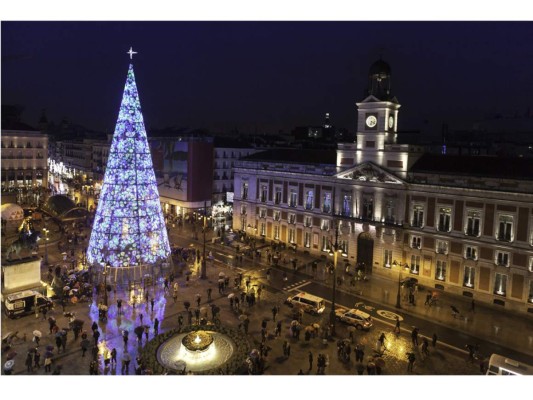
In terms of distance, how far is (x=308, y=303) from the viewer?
109 ft

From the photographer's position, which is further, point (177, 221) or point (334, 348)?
point (177, 221)

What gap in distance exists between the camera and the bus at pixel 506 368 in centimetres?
2206

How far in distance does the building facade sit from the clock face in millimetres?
103

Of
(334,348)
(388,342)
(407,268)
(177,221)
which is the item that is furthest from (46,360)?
(177,221)

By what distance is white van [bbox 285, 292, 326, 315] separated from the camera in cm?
3272

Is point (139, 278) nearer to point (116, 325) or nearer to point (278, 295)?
point (116, 325)

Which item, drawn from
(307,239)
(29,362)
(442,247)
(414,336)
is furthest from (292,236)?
→ (29,362)

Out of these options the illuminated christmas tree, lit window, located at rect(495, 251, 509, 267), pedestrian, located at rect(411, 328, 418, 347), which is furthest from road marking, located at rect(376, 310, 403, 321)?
the illuminated christmas tree

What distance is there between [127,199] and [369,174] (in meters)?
23.9

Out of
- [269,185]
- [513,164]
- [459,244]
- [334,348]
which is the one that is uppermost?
[513,164]

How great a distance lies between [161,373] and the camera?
74.9 ft

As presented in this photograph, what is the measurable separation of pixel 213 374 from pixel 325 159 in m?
34.2

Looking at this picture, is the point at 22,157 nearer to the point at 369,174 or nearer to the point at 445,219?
the point at 369,174

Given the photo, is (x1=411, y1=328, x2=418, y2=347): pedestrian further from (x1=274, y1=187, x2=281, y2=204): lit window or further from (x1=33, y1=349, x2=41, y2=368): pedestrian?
(x1=274, y1=187, x2=281, y2=204): lit window
